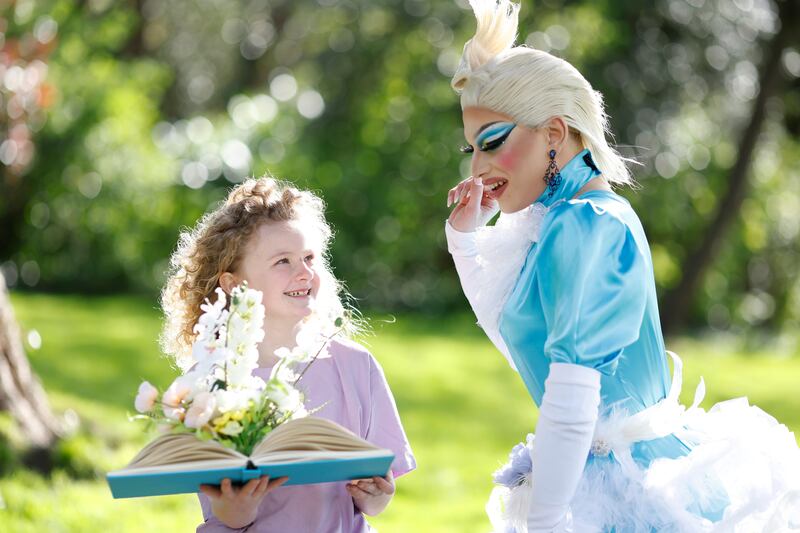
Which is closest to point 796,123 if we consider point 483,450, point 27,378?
point 483,450

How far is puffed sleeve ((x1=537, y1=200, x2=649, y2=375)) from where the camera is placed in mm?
2367

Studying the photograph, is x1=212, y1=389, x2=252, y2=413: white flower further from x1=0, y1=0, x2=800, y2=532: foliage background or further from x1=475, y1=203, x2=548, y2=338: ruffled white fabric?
x1=0, y1=0, x2=800, y2=532: foliage background

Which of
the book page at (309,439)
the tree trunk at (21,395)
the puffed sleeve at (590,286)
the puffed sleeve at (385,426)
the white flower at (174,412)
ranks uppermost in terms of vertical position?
the puffed sleeve at (590,286)

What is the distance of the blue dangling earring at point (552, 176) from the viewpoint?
8.59 ft

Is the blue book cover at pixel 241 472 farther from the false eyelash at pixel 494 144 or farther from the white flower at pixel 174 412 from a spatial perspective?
the false eyelash at pixel 494 144

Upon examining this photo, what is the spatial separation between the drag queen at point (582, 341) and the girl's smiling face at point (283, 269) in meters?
0.48

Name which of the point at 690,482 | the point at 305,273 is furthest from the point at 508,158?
the point at 690,482

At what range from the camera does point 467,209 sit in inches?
118

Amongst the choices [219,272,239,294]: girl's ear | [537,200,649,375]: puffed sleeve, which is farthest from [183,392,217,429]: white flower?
[537,200,649,375]: puffed sleeve

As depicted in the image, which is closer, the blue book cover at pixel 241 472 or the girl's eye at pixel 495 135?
the blue book cover at pixel 241 472

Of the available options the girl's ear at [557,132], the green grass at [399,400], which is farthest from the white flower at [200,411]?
the green grass at [399,400]

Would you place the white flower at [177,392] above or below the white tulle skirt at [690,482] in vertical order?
above

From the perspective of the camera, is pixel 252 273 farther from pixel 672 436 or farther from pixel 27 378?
pixel 27 378

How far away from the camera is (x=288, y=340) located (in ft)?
9.62
